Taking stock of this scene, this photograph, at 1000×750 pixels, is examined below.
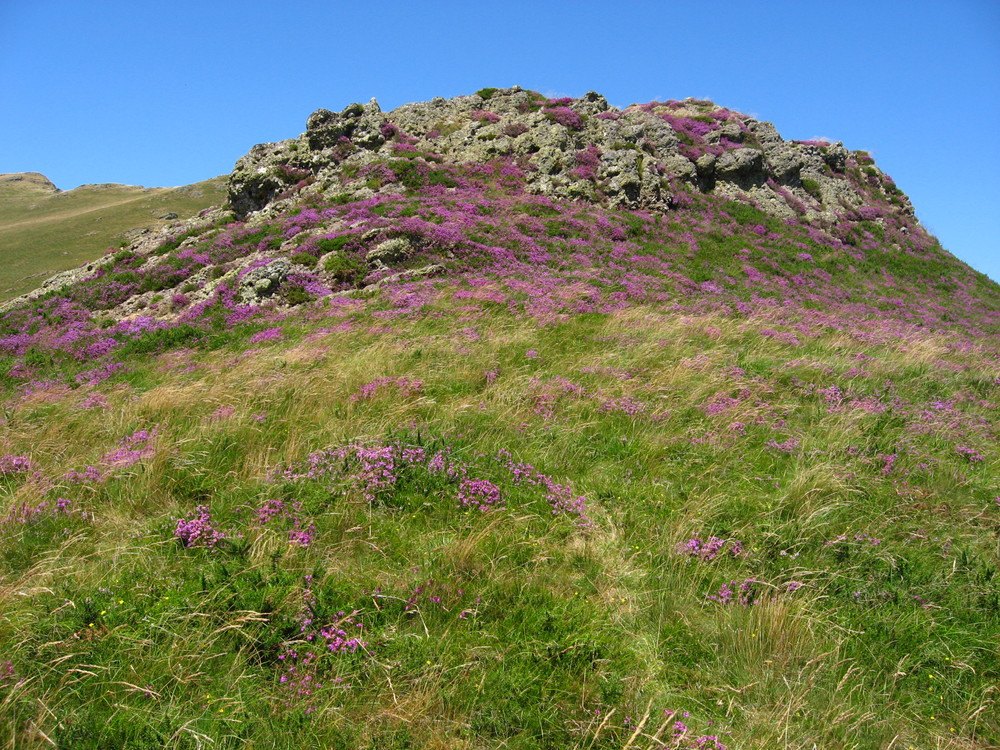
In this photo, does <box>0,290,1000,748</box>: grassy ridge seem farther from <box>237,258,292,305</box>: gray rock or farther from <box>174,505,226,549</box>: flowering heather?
<box>237,258,292,305</box>: gray rock

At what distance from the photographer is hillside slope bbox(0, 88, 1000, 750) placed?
11.4 ft

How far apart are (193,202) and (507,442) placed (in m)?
134

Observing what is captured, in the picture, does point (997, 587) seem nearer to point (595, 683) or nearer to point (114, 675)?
point (595, 683)

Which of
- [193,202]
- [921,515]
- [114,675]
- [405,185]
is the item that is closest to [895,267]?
[405,185]

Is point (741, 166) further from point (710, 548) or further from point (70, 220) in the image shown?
point (70, 220)

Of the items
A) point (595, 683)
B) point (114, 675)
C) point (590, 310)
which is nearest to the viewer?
point (114, 675)

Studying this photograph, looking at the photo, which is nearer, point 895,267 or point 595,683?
point 595,683

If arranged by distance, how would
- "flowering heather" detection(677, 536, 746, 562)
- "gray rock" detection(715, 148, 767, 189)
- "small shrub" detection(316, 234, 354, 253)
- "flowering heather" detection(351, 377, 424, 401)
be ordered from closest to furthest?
1. "flowering heather" detection(677, 536, 746, 562)
2. "flowering heather" detection(351, 377, 424, 401)
3. "small shrub" detection(316, 234, 354, 253)
4. "gray rock" detection(715, 148, 767, 189)

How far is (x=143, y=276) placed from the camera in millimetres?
22641

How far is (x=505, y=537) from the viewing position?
5109mm

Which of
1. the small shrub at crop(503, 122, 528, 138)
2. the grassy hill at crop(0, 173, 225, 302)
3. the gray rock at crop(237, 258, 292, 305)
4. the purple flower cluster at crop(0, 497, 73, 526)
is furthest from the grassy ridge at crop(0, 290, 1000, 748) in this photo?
the grassy hill at crop(0, 173, 225, 302)

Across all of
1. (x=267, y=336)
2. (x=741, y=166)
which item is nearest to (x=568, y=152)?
(x=741, y=166)

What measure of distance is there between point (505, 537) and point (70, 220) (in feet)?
426

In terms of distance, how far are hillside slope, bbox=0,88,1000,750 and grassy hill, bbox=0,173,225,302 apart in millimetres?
43632
